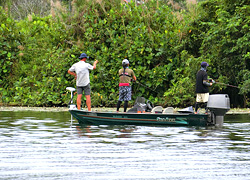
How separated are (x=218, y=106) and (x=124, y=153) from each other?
246 inches

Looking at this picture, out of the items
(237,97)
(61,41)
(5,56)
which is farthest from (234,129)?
(5,56)

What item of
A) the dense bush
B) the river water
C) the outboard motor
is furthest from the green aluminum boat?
the dense bush

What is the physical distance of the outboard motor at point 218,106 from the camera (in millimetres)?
16141

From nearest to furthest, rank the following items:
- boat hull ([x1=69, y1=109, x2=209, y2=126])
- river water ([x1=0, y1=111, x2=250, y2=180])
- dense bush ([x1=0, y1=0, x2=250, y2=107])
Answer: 1. river water ([x1=0, y1=111, x2=250, y2=180])
2. boat hull ([x1=69, y1=109, x2=209, y2=126])
3. dense bush ([x1=0, y1=0, x2=250, y2=107])

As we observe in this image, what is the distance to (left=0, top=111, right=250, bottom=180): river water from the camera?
27.7 feet

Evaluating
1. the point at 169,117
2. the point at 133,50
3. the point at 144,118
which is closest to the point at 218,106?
the point at 169,117

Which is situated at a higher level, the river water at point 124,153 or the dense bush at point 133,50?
the dense bush at point 133,50

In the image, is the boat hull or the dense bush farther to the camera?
the dense bush

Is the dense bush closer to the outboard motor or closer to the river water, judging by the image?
the outboard motor

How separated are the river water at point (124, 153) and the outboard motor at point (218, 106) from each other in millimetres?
335

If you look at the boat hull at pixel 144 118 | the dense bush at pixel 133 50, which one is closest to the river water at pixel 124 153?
the boat hull at pixel 144 118

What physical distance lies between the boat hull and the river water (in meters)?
0.30

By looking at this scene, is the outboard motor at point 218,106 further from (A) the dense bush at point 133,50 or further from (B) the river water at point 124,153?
(A) the dense bush at point 133,50

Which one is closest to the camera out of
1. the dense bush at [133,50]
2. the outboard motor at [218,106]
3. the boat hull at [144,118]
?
the outboard motor at [218,106]
